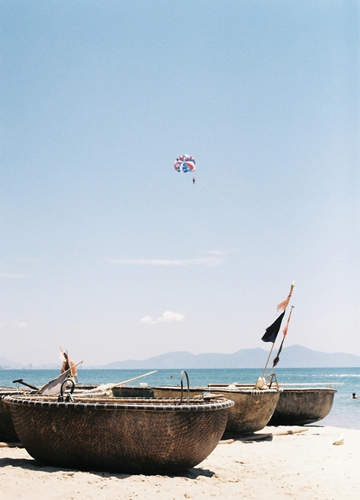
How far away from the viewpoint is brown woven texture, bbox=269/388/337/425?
16359 mm

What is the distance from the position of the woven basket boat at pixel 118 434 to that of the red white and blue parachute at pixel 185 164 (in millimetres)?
18931

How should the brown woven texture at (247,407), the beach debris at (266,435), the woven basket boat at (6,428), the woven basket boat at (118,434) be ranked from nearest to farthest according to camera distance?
the woven basket boat at (118,434) < the woven basket boat at (6,428) < the brown woven texture at (247,407) < the beach debris at (266,435)

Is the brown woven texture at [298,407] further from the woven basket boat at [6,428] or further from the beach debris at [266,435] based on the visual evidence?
the woven basket boat at [6,428]

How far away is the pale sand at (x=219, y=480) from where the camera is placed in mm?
6164

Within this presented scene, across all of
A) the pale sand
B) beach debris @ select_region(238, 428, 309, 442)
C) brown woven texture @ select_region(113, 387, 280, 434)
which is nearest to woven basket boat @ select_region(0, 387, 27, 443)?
the pale sand

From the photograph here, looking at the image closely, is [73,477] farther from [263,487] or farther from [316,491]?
[316,491]

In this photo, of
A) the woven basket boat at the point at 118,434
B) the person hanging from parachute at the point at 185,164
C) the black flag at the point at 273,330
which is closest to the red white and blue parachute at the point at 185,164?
the person hanging from parachute at the point at 185,164

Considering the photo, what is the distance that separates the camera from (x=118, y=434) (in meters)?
6.88

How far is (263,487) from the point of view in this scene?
742 centimetres

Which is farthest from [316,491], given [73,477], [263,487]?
[73,477]

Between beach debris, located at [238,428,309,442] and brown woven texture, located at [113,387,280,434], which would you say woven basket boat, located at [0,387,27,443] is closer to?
brown woven texture, located at [113,387,280,434]

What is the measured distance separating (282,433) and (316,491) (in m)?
7.03

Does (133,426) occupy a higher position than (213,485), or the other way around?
(133,426)

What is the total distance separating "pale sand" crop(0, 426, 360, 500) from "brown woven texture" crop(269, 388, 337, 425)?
5.06 meters
